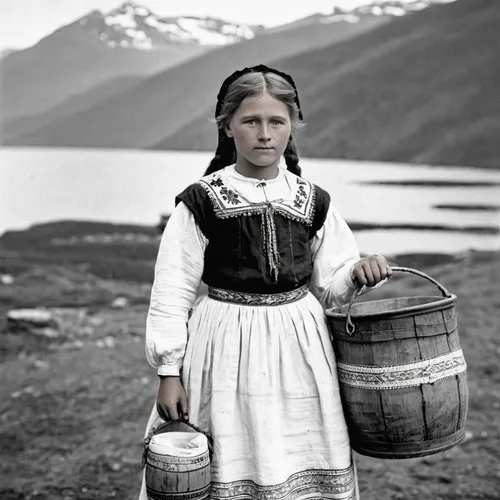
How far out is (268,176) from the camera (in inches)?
84.0

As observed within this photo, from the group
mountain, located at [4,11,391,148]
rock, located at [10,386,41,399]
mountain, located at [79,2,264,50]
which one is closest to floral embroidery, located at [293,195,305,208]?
rock, located at [10,386,41,399]

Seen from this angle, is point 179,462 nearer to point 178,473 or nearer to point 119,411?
point 178,473

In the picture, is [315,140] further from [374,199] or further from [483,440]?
[483,440]

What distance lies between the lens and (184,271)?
82.0 inches

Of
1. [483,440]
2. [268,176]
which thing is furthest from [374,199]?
[268,176]

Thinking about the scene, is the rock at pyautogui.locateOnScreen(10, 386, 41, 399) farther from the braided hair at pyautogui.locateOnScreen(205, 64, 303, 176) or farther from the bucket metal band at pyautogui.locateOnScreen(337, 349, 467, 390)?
the bucket metal band at pyautogui.locateOnScreen(337, 349, 467, 390)

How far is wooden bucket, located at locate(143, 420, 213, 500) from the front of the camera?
1887 mm

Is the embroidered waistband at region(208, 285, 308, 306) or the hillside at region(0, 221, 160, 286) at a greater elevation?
the embroidered waistband at region(208, 285, 308, 306)

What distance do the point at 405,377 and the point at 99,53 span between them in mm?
4514

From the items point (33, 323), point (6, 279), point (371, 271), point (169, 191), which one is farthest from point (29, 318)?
point (371, 271)

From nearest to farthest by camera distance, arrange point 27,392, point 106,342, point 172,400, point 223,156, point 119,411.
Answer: point 172,400
point 223,156
point 119,411
point 27,392
point 106,342

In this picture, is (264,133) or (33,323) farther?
(33,323)

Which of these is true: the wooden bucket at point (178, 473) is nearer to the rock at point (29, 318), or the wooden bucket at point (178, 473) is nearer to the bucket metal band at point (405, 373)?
the bucket metal band at point (405, 373)

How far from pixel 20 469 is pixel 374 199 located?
118 inches
